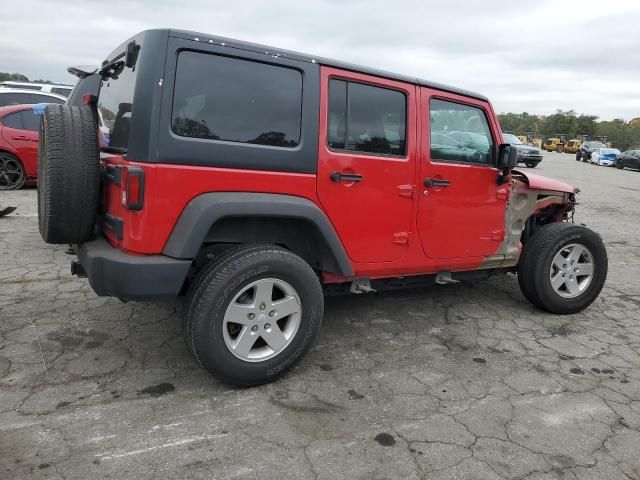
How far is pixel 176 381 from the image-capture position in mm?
2895

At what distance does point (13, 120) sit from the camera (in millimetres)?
8117

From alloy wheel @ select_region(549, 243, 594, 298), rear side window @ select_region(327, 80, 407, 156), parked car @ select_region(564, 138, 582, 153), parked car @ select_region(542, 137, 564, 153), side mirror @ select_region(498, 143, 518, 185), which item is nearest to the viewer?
rear side window @ select_region(327, 80, 407, 156)

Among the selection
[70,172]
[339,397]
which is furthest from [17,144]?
[339,397]

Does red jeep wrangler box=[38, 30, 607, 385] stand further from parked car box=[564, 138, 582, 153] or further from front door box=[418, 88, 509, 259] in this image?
parked car box=[564, 138, 582, 153]

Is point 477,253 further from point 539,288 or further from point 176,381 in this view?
point 176,381

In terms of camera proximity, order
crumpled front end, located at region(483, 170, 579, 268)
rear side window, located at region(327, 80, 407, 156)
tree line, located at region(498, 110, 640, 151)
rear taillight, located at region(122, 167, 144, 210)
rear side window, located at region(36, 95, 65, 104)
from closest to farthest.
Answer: rear taillight, located at region(122, 167, 144, 210), rear side window, located at region(327, 80, 407, 156), crumpled front end, located at region(483, 170, 579, 268), rear side window, located at region(36, 95, 65, 104), tree line, located at region(498, 110, 640, 151)

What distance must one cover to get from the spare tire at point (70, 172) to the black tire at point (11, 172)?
660 cm

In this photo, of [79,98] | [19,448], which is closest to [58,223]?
[19,448]

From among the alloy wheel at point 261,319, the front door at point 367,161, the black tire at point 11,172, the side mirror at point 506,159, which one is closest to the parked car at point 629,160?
the side mirror at point 506,159

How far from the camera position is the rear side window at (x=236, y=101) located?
2568 millimetres

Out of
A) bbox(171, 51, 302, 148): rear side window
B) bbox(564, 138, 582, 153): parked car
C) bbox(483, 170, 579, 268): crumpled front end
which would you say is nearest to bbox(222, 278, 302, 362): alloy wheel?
bbox(171, 51, 302, 148): rear side window

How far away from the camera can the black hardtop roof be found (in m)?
2.57

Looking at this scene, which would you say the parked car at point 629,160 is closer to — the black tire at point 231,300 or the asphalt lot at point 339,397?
the asphalt lot at point 339,397

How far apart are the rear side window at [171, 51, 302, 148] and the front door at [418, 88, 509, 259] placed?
1.06 metres
